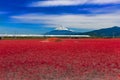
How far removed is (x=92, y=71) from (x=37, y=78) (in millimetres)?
3260

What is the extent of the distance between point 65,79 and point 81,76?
956 mm

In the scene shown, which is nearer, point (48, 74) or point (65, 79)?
point (65, 79)

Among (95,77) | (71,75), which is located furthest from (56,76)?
(95,77)

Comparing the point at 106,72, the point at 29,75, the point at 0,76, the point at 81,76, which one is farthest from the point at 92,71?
the point at 0,76

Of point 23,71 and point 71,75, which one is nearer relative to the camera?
point 71,75

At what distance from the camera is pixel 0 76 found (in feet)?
43.9

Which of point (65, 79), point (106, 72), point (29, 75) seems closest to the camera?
point (65, 79)

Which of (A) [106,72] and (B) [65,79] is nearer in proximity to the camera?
(B) [65,79]

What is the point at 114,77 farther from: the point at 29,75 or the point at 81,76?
the point at 29,75

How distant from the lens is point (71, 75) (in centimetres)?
1380

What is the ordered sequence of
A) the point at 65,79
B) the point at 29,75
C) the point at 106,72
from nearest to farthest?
the point at 65,79
the point at 29,75
the point at 106,72

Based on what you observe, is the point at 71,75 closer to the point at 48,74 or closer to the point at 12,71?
the point at 48,74

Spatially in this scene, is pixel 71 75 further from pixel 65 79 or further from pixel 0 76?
pixel 0 76

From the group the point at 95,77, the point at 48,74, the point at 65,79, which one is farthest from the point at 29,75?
the point at 95,77
